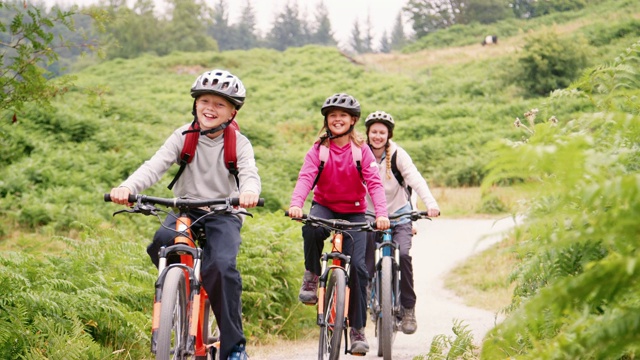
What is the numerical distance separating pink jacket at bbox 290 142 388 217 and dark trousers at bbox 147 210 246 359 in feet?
5.44

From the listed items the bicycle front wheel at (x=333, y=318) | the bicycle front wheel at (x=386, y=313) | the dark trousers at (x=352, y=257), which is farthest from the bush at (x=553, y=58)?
the bicycle front wheel at (x=333, y=318)

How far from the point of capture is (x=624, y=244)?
7.30 ft

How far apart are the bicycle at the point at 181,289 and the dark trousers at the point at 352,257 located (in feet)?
5.34

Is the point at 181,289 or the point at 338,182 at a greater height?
the point at 338,182

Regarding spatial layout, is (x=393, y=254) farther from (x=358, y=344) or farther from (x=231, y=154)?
(x=231, y=154)

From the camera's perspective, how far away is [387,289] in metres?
6.89

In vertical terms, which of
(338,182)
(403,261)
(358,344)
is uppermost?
(338,182)

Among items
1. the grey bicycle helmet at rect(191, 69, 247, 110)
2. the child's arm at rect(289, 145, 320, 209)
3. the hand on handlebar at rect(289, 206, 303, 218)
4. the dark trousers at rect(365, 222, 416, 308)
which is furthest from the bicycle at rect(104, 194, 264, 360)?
the dark trousers at rect(365, 222, 416, 308)

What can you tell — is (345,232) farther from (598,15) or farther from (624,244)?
(598,15)

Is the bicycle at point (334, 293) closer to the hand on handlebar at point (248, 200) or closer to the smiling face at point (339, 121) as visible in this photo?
the smiling face at point (339, 121)

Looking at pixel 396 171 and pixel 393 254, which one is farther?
pixel 396 171

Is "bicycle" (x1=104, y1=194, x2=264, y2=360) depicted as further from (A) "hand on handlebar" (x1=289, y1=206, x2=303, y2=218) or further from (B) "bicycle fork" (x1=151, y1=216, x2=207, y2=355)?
(A) "hand on handlebar" (x1=289, y1=206, x2=303, y2=218)

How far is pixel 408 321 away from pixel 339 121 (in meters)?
2.30

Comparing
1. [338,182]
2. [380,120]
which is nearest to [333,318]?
[338,182]
